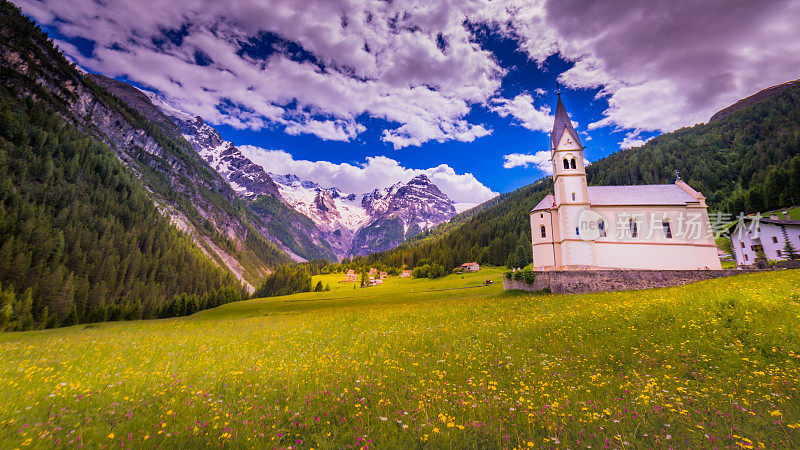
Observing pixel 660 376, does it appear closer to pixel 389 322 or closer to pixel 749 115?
pixel 389 322

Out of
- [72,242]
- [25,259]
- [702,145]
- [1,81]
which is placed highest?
[1,81]

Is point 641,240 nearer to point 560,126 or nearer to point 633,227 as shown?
point 633,227

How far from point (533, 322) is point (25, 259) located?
12115 centimetres

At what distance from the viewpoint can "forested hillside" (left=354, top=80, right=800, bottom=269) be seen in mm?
121875

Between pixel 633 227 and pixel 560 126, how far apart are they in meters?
19.6

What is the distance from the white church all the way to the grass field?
3132 centimetres

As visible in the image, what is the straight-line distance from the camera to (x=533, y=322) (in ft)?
56.4

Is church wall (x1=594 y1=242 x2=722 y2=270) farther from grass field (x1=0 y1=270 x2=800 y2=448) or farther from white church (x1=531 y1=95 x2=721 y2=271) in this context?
grass field (x1=0 y1=270 x2=800 y2=448)

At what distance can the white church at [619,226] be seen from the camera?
43.8m

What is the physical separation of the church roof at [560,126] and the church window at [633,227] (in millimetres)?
14675

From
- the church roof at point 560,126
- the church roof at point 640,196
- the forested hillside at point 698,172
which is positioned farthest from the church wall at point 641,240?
the forested hillside at point 698,172

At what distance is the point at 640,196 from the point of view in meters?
47.2

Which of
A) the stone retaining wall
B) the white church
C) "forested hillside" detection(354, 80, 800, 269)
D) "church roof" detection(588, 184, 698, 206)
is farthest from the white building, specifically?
"forested hillside" detection(354, 80, 800, 269)

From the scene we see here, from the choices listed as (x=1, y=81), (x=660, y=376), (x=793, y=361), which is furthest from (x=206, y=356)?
(x=1, y=81)
